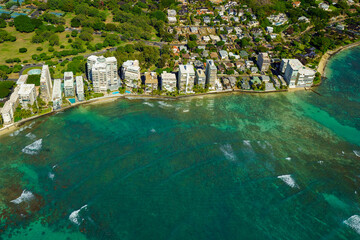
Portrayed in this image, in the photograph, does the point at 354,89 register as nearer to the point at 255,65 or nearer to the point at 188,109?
the point at 255,65

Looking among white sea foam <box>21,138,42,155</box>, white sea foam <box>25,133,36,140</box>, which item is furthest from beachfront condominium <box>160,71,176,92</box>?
white sea foam <box>21,138,42,155</box>

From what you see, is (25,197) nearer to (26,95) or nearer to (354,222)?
(26,95)

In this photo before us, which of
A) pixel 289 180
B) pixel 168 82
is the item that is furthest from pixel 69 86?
pixel 289 180

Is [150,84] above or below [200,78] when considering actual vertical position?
below

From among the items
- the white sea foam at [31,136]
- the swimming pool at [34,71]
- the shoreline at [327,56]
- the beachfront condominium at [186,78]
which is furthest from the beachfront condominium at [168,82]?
the shoreline at [327,56]

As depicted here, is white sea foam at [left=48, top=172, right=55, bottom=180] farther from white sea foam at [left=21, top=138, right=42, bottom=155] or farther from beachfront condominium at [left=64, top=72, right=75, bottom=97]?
beachfront condominium at [left=64, top=72, right=75, bottom=97]

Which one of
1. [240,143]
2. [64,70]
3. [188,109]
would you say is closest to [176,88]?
[188,109]

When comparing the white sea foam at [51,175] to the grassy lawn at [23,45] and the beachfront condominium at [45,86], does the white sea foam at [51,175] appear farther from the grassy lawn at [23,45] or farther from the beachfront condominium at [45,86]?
the grassy lawn at [23,45]
